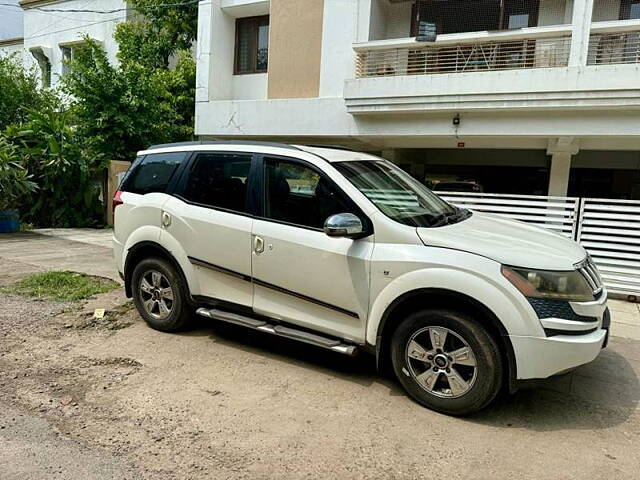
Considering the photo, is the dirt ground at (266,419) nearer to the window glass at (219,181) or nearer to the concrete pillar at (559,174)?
the window glass at (219,181)

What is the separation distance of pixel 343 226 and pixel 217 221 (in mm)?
1394

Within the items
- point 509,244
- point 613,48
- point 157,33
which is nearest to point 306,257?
point 509,244

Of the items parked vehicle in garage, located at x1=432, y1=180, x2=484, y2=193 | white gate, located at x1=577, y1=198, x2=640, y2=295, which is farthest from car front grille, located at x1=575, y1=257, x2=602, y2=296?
parked vehicle in garage, located at x1=432, y1=180, x2=484, y2=193

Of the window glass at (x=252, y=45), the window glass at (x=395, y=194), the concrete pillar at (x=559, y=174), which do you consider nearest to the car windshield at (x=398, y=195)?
the window glass at (x=395, y=194)

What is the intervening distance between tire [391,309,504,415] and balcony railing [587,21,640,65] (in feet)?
24.9

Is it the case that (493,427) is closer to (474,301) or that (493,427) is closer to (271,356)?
(474,301)

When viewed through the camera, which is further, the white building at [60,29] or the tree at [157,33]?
the white building at [60,29]

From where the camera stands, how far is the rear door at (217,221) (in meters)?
4.45

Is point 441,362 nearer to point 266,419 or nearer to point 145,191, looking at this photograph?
point 266,419

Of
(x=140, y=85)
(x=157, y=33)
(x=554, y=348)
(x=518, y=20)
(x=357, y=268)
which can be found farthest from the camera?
(x=157, y=33)

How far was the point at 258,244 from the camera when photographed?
14.1 feet

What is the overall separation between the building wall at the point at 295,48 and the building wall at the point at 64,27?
938cm

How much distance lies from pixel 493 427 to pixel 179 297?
10.0 feet

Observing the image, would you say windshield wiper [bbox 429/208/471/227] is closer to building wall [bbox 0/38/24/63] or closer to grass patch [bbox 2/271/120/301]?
grass patch [bbox 2/271/120/301]
